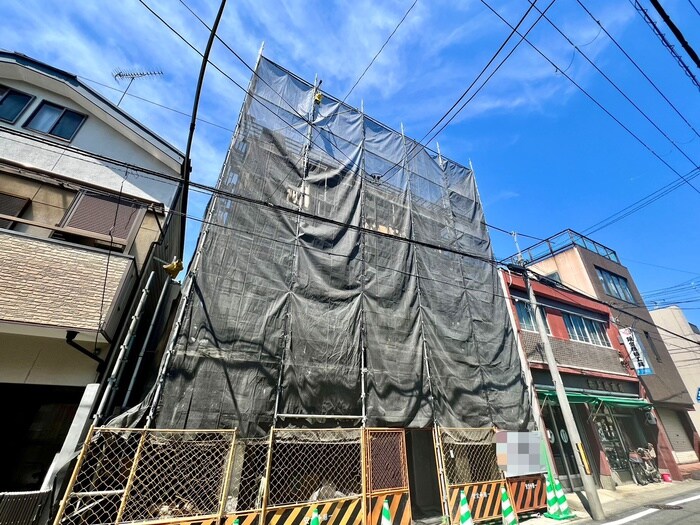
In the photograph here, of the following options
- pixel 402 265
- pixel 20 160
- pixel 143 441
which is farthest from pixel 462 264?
pixel 20 160

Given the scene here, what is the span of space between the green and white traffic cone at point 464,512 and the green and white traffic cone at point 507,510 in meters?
0.90

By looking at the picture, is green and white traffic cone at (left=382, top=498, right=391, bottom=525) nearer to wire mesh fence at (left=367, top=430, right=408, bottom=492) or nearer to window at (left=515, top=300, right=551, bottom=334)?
wire mesh fence at (left=367, top=430, right=408, bottom=492)

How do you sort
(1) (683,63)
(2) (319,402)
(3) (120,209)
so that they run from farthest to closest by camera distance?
(3) (120,209)
(2) (319,402)
(1) (683,63)

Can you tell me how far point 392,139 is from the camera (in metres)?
11.0

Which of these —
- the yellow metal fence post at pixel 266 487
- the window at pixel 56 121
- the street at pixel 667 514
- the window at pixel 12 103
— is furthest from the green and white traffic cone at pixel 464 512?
the window at pixel 12 103

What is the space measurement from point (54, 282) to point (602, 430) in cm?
1714

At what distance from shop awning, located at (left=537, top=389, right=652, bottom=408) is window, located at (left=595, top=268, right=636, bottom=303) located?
18.7 feet

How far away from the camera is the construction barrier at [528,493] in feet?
21.9

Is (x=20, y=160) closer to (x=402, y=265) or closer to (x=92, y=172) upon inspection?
(x=92, y=172)

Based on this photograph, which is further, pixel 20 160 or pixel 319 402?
pixel 20 160

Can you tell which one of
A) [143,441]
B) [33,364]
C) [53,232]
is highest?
[53,232]

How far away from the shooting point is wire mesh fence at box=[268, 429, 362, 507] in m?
5.25

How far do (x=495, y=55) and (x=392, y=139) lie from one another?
623 cm

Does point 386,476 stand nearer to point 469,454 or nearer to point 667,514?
point 469,454
